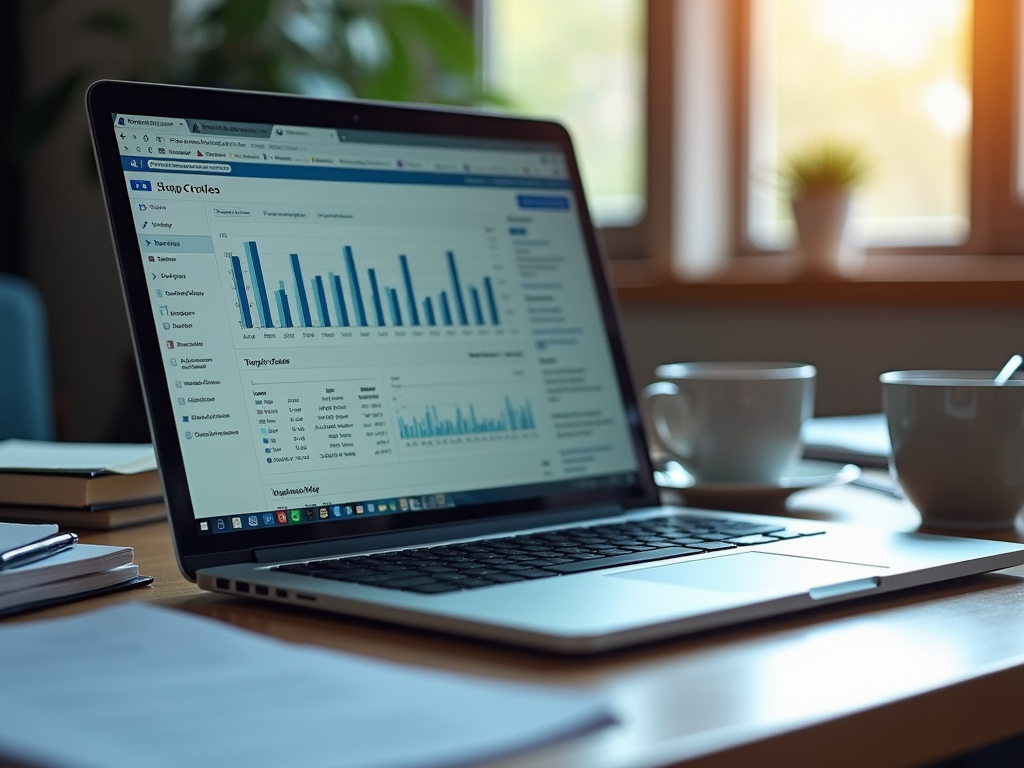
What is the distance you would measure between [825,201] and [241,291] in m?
1.61

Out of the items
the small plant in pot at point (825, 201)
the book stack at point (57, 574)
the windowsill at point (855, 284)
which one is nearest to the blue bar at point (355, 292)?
the book stack at point (57, 574)

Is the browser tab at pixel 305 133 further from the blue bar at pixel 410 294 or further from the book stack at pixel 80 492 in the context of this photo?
the book stack at pixel 80 492

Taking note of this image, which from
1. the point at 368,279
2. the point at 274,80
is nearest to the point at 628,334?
the point at 274,80

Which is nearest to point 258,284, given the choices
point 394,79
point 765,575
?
point 765,575

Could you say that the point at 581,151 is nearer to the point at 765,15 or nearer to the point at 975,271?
the point at 765,15

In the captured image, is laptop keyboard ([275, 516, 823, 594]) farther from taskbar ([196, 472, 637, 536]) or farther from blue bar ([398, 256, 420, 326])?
blue bar ([398, 256, 420, 326])

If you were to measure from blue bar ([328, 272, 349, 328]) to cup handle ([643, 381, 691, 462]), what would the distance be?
0.34 metres

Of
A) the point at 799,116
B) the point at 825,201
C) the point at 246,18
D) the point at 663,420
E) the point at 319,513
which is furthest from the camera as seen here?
the point at 799,116

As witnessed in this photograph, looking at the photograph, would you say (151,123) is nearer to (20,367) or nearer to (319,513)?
(319,513)

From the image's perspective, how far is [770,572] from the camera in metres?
0.63

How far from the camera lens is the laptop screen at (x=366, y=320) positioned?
71 centimetres

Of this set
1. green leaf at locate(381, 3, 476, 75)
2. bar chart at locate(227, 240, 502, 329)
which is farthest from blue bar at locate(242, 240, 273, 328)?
green leaf at locate(381, 3, 476, 75)

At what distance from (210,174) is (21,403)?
104 cm

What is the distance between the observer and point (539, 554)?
678 millimetres
